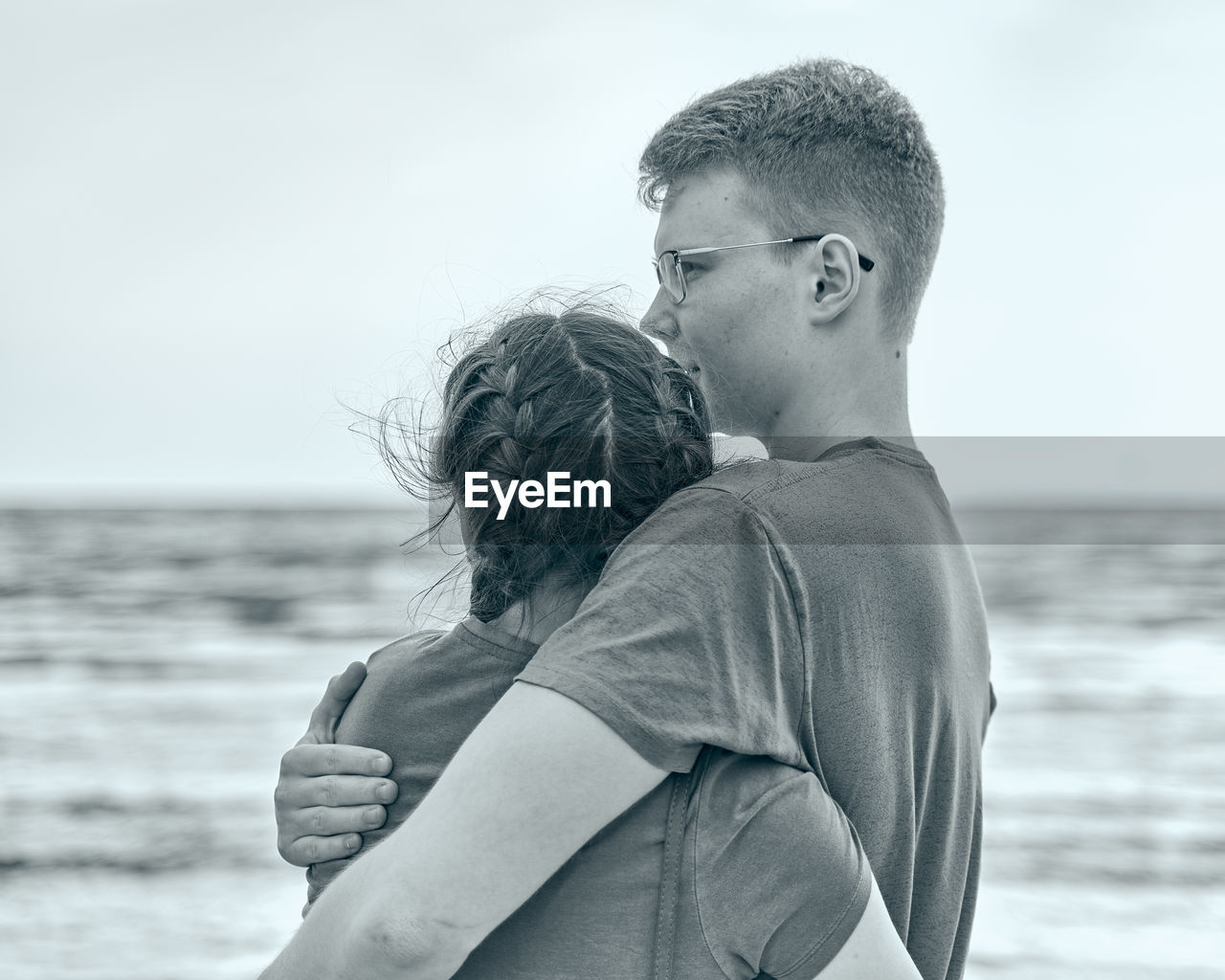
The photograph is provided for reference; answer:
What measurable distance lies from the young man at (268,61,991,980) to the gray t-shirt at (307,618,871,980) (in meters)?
0.04

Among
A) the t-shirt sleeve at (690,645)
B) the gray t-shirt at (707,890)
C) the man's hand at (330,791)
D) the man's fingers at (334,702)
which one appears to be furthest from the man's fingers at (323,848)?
the t-shirt sleeve at (690,645)

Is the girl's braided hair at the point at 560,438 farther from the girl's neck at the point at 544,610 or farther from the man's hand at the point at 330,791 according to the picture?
the man's hand at the point at 330,791

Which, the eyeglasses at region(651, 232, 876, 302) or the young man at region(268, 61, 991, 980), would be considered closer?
the young man at region(268, 61, 991, 980)

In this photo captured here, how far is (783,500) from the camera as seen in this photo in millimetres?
984

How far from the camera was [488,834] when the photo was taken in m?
0.85

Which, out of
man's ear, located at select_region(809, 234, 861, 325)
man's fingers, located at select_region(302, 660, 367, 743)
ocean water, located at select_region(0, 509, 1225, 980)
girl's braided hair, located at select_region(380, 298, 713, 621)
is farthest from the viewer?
ocean water, located at select_region(0, 509, 1225, 980)

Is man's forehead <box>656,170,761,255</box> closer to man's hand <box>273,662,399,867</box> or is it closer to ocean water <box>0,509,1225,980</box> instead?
ocean water <box>0,509,1225,980</box>

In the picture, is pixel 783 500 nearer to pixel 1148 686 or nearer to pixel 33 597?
pixel 1148 686

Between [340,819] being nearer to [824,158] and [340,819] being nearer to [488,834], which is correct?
[488,834]

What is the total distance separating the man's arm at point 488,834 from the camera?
85cm

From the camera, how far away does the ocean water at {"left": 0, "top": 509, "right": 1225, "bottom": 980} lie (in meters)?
4.16

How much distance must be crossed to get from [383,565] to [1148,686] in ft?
24.7

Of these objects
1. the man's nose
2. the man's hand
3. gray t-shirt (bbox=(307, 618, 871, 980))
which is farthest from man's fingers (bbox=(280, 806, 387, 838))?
the man's nose

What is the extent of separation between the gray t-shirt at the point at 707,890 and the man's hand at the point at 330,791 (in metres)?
0.20
